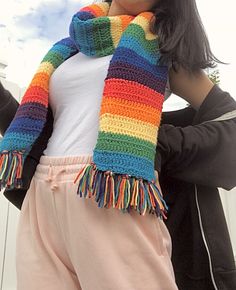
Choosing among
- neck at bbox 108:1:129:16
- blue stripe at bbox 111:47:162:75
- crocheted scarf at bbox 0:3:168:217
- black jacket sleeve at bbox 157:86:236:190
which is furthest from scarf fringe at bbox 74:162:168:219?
neck at bbox 108:1:129:16

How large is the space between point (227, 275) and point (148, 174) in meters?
0.25

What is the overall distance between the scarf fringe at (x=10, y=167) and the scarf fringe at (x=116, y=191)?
169 mm

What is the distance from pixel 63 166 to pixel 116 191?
136mm

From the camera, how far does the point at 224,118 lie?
68 cm

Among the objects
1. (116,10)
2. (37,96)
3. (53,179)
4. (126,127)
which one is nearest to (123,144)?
(126,127)

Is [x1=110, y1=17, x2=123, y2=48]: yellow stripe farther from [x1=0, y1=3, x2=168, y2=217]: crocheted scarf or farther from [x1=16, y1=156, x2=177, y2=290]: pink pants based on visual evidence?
[x1=16, y1=156, x2=177, y2=290]: pink pants

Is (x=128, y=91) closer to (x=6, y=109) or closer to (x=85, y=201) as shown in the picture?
(x=85, y=201)

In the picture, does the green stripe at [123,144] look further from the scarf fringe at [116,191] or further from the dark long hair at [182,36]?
the dark long hair at [182,36]

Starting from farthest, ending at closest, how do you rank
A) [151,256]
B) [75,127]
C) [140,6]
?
[140,6], [75,127], [151,256]

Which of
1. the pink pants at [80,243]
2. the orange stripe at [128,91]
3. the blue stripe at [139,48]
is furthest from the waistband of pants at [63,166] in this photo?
the blue stripe at [139,48]

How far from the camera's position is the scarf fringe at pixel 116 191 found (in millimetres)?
542

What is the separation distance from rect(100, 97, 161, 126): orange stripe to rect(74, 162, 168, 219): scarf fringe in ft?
0.36

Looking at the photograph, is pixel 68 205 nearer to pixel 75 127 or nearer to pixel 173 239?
pixel 75 127

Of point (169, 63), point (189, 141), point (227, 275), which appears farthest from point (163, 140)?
point (227, 275)
